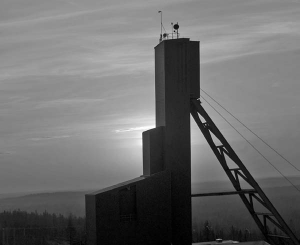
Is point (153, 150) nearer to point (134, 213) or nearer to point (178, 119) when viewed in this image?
point (178, 119)

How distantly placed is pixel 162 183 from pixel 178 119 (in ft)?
9.91

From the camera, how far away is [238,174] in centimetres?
2403

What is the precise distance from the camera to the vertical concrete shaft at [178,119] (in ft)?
72.6

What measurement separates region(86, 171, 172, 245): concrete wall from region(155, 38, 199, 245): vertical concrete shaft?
55 cm

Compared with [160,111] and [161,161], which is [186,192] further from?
[160,111]

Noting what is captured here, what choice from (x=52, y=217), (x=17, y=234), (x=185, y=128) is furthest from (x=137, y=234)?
(x=52, y=217)

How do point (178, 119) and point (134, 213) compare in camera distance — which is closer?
point (134, 213)

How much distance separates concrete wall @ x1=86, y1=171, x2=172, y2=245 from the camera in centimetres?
2033

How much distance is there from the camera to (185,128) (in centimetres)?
2256

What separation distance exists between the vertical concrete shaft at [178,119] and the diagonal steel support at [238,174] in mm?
950

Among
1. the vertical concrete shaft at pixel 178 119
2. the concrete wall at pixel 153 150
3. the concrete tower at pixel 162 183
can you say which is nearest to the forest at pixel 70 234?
the vertical concrete shaft at pixel 178 119

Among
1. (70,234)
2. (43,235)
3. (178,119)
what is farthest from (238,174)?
(43,235)

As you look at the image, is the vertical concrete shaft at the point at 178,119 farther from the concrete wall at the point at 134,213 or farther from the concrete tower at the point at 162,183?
the concrete wall at the point at 134,213

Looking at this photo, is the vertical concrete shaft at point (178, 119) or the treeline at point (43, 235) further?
the treeline at point (43, 235)
